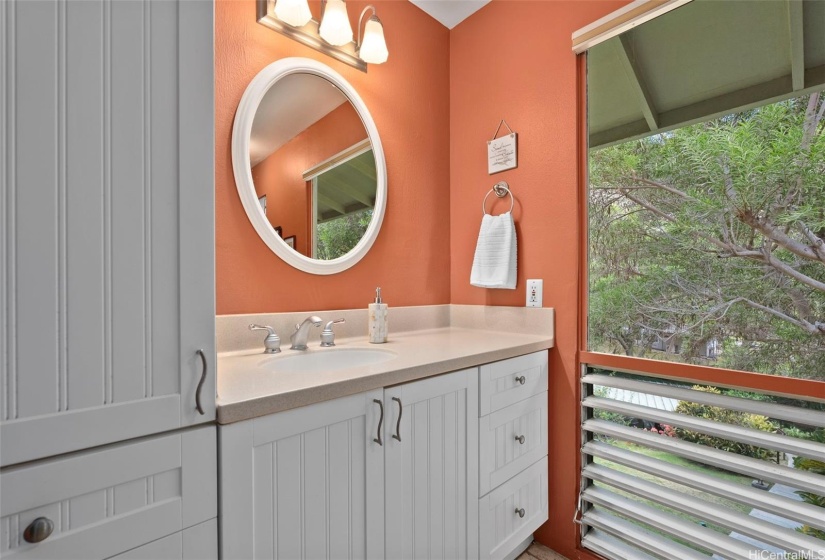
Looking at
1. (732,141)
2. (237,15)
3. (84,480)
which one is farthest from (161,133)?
(732,141)

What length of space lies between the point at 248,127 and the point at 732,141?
Answer: 1636 millimetres

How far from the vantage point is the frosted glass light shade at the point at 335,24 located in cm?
152

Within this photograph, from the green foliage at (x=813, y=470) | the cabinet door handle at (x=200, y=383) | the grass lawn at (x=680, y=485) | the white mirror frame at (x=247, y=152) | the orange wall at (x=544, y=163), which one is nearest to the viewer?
the cabinet door handle at (x=200, y=383)

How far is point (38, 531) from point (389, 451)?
0.68 meters

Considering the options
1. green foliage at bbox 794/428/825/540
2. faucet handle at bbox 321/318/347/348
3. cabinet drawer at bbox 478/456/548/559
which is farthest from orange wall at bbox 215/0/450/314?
green foliage at bbox 794/428/825/540

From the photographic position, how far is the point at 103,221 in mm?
675

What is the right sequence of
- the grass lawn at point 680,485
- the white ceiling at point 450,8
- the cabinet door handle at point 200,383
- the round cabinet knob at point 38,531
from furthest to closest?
the white ceiling at point 450,8 < the grass lawn at point 680,485 < the cabinet door handle at point 200,383 < the round cabinet knob at point 38,531

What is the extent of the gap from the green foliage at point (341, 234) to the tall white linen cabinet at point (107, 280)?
2.68 feet

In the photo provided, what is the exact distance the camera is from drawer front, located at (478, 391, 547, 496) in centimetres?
134

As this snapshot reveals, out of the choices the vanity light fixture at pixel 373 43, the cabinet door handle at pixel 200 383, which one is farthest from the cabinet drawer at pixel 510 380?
the vanity light fixture at pixel 373 43

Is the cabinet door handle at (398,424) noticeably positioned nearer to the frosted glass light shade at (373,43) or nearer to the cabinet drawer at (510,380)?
the cabinet drawer at (510,380)

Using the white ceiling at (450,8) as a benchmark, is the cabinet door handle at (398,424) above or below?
below

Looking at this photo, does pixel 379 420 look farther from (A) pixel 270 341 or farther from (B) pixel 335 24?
(B) pixel 335 24

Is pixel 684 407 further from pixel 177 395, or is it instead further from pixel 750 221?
pixel 177 395
